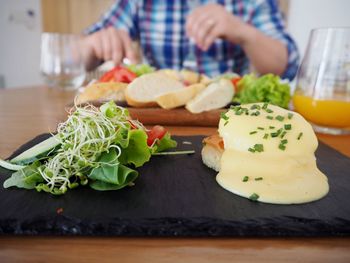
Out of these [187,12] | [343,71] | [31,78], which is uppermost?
[187,12]

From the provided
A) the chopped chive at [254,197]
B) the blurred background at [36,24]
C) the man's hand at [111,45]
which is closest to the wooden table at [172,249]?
the chopped chive at [254,197]

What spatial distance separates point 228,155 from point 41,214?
0.44m

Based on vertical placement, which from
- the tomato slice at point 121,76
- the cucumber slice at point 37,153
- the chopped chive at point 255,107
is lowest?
the cucumber slice at point 37,153

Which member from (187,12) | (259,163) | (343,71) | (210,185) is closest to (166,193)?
(210,185)

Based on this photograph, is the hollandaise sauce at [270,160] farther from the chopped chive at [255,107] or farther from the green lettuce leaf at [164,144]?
the green lettuce leaf at [164,144]

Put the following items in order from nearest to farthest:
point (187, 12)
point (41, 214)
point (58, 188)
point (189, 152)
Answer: point (41, 214)
point (58, 188)
point (189, 152)
point (187, 12)

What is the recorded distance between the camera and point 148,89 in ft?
5.30

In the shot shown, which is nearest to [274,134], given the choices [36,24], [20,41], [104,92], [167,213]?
[167,213]

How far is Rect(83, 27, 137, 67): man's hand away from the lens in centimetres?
263

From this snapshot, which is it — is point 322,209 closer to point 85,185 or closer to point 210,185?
point 210,185

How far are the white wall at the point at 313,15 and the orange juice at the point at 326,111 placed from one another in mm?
3319

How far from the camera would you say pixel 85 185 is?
740 mm

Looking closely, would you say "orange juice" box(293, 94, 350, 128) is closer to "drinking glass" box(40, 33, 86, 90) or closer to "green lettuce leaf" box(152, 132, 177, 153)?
"green lettuce leaf" box(152, 132, 177, 153)

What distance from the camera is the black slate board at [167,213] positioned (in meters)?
0.57
